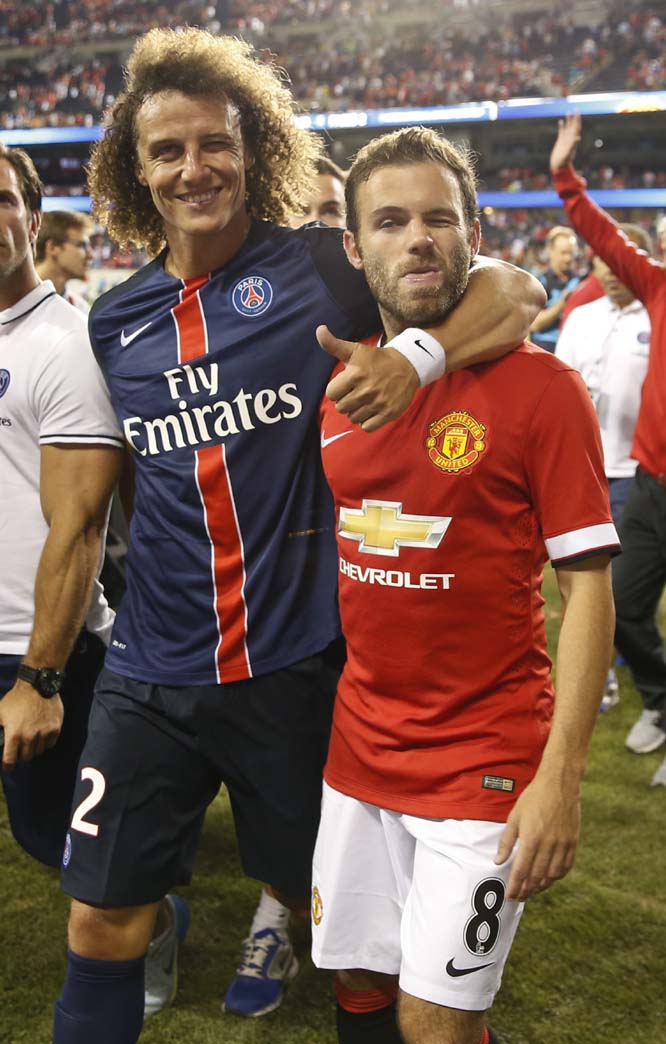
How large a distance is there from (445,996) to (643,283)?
9.64ft

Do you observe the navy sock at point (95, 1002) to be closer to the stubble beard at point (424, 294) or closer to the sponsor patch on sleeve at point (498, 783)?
the sponsor patch on sleeve at point (498, 783)

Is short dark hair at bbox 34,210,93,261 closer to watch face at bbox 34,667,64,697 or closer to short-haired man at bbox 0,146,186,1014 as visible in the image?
short-haired man at bbox 0,146,186,1014

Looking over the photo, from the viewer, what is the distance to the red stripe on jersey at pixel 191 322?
6.42 ft

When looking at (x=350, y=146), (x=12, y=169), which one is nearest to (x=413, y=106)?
(x=350, y=146)

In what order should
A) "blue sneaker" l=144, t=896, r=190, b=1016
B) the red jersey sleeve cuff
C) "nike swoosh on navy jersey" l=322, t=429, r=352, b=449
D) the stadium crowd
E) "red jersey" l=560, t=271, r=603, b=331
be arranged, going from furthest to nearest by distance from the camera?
1. the stadium crowd
2. "red jersey" l=560, t=271, r=603, b=331
3. "blue sneaker" l=144, t=896, r=190, b=1016
4. "nike swoosh on navy jersey" l=322, t=429, r=352, b=449
5. the red jersey sleeve cuff

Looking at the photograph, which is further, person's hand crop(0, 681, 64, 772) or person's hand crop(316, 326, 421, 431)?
person's hand crop(0, 681, 64, 772)

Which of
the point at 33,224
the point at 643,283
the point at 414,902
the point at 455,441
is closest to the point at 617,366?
the point at 643,283

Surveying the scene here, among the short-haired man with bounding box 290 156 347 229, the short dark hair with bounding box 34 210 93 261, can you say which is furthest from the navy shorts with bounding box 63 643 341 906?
the short dark hair with bounding box 34 210 93 261

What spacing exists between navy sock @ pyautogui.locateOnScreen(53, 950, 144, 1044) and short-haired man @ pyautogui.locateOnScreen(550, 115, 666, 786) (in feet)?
8.19

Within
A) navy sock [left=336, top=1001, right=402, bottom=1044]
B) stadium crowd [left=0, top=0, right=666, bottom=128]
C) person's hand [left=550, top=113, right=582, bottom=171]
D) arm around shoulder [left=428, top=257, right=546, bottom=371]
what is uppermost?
stadium crowd [left=0, top=0, right=666, bottom=128]

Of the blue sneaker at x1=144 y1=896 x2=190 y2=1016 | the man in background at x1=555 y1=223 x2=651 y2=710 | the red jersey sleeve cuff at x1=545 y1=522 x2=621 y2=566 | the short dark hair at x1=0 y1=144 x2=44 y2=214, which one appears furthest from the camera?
the man in background at x1=555 y1=223 x2=651 y2=710

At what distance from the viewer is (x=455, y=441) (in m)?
1.65

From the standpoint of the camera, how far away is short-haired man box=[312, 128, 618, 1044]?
5.14 ft

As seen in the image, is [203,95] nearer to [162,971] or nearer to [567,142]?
[162,971]
